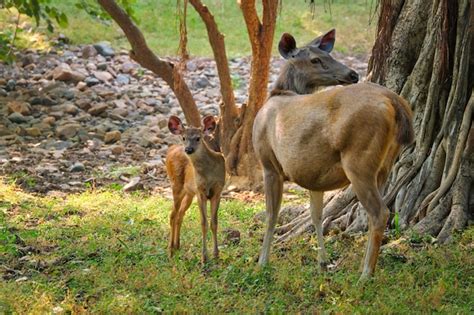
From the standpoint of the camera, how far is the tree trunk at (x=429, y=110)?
805 centimetres

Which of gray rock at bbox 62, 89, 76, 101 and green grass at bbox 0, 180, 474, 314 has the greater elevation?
green grass at bbox 0, 180, 474, 314

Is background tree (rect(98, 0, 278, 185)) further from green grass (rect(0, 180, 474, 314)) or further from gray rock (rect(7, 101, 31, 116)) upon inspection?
gray rock (rect(7, 101, 31, 116))

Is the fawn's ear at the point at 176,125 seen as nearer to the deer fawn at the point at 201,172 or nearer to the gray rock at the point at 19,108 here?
the deer fawn at the point at 201,172

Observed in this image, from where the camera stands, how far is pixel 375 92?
22.4 feet

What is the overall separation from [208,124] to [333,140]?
2287 mm

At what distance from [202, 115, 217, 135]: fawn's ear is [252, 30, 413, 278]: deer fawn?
91cm

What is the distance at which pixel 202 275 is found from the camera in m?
7.62

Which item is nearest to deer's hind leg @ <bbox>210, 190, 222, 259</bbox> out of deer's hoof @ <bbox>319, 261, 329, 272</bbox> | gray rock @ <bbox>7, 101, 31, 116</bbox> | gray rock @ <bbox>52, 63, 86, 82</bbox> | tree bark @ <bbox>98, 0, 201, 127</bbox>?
deer's hoof @ <bbox>319, 261, 329, 272</bbox>

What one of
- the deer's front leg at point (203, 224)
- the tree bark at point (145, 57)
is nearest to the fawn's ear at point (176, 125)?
the deer's front leg at point (203, 224)

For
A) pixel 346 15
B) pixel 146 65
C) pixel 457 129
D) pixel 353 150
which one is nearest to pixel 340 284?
pixel 353 150

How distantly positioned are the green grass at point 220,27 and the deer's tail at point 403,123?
1504 centimetres

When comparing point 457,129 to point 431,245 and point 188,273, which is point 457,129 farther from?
point 188,273

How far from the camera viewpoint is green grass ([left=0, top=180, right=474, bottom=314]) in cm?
657

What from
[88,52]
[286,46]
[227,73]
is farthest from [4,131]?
[286,46]
